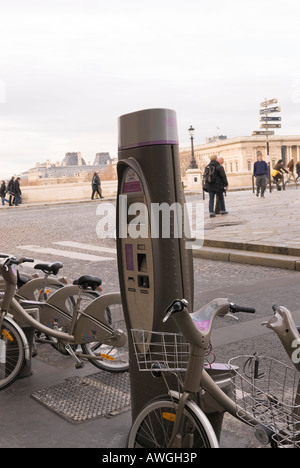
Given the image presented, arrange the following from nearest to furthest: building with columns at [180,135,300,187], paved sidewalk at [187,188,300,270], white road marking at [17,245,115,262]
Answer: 1. paved sidewalk at [187,188,300,270]
2. white road marking at [17,245,115,262]
3. building with columns at [180,135,300,187]

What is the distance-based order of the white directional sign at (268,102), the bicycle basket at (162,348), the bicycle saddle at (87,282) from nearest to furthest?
the bicycle basket at (162,348) → the bicycle saddle at (87,282) → the white directional sign at (268,102)

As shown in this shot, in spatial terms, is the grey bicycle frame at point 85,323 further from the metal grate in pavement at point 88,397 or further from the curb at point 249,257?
the curb at point 249,257

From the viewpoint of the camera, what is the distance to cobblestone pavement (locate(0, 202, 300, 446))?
4.87 meters

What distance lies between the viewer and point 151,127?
296 cm

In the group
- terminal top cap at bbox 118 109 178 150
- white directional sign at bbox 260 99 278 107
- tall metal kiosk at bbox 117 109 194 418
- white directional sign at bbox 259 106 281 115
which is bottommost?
tall metal kiosk at bbox 117 109 194 418

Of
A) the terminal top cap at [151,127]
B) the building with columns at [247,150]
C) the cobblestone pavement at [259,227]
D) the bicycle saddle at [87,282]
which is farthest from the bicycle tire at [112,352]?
the building with columns at [247,150]

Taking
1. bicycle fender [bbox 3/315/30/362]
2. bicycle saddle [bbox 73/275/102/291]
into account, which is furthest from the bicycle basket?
bicycle saddle [bbox 73/275/102/291]

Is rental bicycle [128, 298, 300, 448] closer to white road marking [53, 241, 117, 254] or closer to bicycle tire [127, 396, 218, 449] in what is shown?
bicycle tire [127, 396, 218, 449]

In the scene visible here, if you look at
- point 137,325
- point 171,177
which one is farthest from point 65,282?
point 171,177

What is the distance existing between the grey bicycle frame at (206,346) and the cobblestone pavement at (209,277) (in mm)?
667

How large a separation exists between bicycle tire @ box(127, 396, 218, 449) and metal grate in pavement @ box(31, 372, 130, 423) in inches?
34.1

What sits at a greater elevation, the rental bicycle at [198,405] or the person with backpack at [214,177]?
the person with backpack at [214,177]

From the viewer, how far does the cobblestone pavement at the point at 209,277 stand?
16.0ft

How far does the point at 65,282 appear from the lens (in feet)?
17.0
